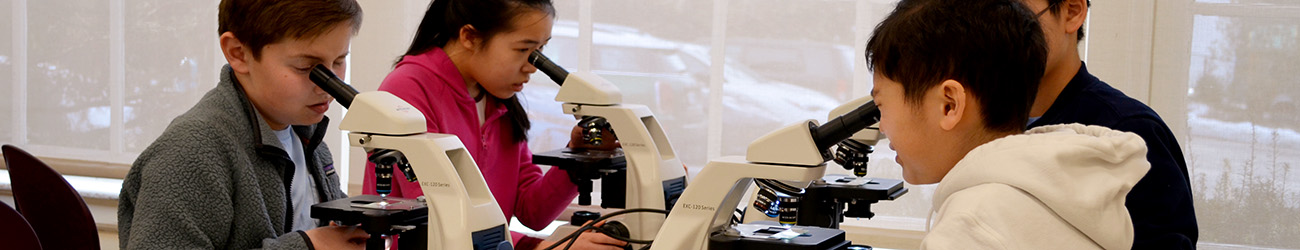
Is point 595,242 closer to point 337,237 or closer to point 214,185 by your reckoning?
point 337,237

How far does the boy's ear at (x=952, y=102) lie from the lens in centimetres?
99

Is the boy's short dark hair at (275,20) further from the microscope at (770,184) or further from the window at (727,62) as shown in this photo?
the window at (727,62)

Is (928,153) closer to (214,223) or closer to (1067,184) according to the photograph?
(1067,184)

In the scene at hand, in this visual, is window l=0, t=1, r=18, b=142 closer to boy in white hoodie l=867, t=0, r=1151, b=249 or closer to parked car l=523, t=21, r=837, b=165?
parked car l=523, t=21, r=837, b=165

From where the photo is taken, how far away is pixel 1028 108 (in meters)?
1.06

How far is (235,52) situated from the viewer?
147cm

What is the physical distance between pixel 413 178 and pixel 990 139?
2.32ft

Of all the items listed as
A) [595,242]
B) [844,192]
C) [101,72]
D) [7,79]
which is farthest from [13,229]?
[7,79]

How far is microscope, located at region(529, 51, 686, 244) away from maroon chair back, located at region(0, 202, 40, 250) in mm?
873

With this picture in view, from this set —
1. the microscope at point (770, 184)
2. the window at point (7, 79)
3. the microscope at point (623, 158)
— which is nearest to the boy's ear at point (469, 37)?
the microscope at point (623, 158)

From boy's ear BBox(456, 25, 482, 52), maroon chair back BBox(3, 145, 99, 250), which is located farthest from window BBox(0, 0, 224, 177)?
boy's ear BBox(456, 25, 482, 52)

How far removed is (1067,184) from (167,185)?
3.50ft

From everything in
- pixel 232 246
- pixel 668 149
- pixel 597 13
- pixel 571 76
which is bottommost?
pixel 232 246

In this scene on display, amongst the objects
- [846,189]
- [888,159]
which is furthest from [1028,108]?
[888,159]
